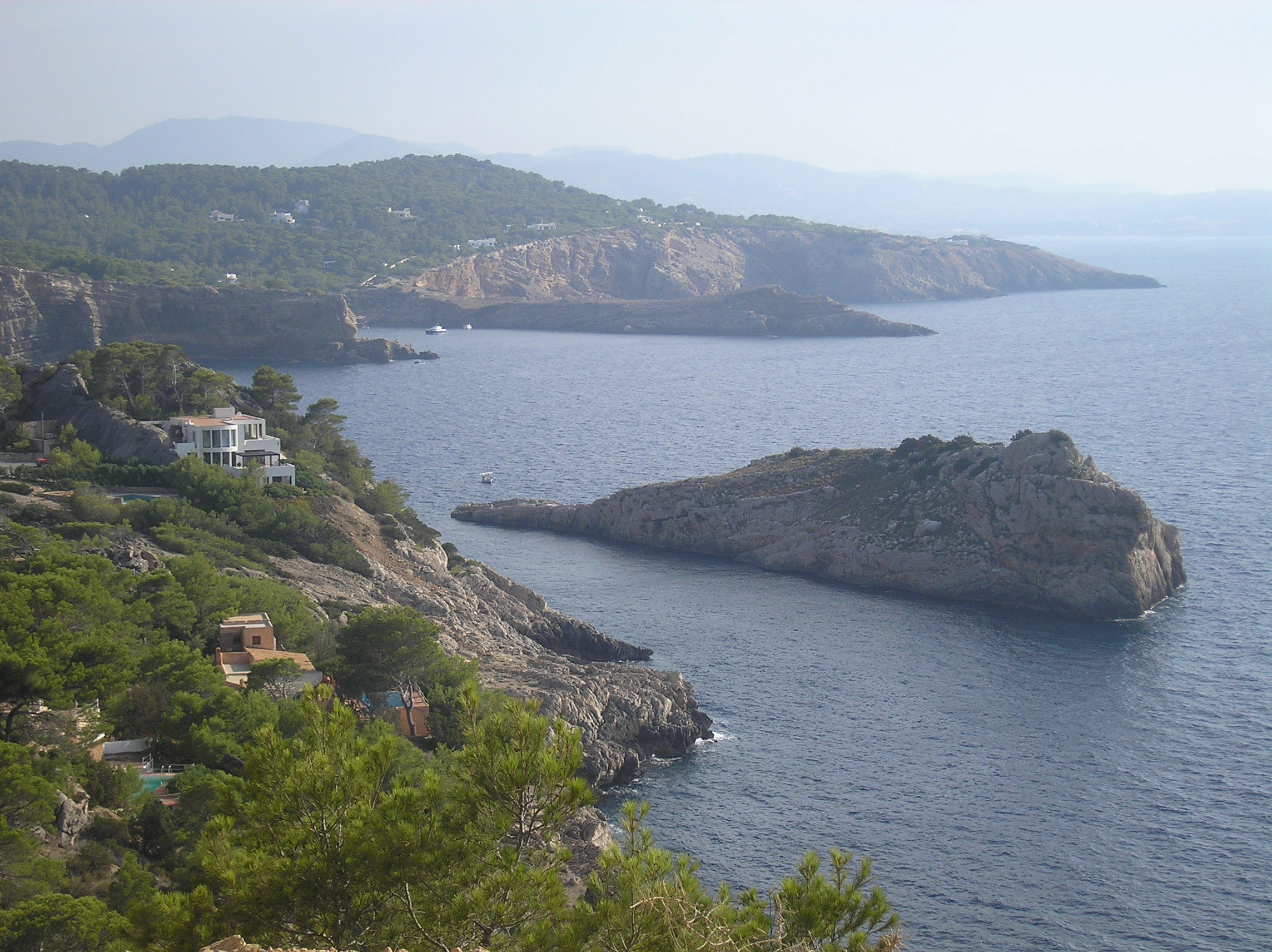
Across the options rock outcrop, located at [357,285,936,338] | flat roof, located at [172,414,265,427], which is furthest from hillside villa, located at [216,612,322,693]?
rock outcrop, located at [357,285,936,338]

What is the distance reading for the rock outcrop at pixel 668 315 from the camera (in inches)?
6063

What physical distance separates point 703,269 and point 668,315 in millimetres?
26276

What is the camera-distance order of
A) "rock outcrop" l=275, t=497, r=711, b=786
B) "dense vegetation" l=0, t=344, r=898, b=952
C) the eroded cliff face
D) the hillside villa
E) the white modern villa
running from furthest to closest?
the eroded cliff face, the white modern villa, "rock outcrop" l=275, t=497, r=711, b=786, the hillside villa, "dense vegetation" l=0, t=344, r=898, b=952

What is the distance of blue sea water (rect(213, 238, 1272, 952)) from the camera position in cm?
2966

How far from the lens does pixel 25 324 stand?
117000 millimetres

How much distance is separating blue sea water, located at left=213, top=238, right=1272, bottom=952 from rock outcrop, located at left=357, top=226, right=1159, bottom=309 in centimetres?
7389

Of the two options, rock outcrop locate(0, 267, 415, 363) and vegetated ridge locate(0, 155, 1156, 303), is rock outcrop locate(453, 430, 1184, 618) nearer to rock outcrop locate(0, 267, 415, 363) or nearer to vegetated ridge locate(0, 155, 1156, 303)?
rock outcrop locate(0, 267, 415, 363)

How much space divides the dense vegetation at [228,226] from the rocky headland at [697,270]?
7.24m

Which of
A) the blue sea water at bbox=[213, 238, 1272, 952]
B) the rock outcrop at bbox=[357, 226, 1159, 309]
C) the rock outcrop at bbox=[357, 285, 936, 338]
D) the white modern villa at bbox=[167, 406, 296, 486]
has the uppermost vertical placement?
the rock outcrop at bbox=[357, 226, 1159, 309]

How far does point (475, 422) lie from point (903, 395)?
36150 millimetres

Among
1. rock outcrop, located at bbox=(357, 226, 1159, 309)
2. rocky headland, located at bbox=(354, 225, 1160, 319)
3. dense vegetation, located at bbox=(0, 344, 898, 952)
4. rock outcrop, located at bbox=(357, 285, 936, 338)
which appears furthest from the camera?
rock outcrop, located at bbox=(357, 226, 1159, 309)

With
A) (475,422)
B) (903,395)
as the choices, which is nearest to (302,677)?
(475,422)

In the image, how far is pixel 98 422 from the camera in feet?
175

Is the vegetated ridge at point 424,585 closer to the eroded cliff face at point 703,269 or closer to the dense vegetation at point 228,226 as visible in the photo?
the dense vegetation at point 228,226
